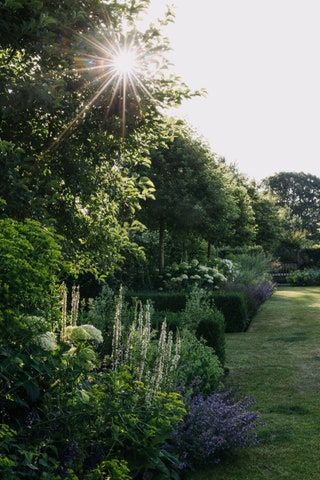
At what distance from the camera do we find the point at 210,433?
5.32 metres

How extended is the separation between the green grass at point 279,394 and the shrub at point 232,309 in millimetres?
374

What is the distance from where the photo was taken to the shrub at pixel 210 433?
529 centimetres

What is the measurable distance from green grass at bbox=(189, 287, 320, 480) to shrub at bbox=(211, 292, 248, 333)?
1.23 feet

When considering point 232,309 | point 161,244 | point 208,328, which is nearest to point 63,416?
point 208,328

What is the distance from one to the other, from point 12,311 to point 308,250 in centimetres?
4185

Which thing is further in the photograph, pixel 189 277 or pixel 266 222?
pixel 266 222

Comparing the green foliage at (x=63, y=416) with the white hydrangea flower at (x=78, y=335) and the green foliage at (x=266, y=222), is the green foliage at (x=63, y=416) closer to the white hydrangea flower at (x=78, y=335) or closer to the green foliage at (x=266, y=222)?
the white hydrangea flower at (x=78, y=335)

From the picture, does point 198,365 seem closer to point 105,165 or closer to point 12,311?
point 105,165

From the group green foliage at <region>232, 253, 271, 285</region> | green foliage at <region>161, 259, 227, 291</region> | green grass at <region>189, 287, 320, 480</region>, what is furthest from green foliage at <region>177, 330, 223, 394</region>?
green foliage at <region>232, 253, 271, 285</region>

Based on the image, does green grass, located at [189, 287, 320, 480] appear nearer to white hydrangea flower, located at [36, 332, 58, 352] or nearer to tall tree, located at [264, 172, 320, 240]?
white hydrangea flower, located at [36, 332, 58, 352]

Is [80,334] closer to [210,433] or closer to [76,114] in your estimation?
[210,433]

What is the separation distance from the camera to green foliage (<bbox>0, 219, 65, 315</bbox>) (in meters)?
3.69

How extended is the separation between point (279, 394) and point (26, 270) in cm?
532

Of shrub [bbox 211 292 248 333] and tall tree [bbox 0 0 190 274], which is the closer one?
tall tree [bbox 0 0 190 274]
